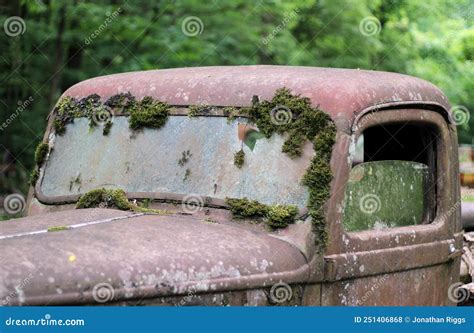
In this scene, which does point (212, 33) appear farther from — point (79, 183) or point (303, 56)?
point (79, 183)

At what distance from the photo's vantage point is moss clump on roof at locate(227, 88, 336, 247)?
3.33 meters

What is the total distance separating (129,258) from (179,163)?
3.03 ft

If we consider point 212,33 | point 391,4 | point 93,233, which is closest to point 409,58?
point 391,4

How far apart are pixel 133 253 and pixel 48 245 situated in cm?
27

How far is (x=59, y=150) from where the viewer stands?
14.0 feet

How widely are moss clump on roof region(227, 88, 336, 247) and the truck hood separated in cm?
16

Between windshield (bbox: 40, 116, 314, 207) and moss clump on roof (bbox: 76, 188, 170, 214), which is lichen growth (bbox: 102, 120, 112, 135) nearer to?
windshield (bbox: 40, 116, 314, 207)

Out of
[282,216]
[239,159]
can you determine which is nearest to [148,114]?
[239,159]

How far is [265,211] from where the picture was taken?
337 cm

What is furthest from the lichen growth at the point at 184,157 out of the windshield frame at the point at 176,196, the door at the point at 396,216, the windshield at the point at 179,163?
the door at the point at 396,216

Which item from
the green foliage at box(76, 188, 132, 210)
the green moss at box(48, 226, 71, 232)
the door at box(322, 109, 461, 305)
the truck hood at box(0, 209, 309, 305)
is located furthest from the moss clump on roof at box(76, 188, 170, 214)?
the door at box(322, 109, 461, 305)

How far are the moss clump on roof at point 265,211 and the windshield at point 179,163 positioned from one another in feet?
0.12

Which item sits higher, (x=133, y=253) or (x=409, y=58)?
(x=409, y=58)

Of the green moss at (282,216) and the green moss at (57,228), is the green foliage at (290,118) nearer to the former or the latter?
the green moss at (282,216)
